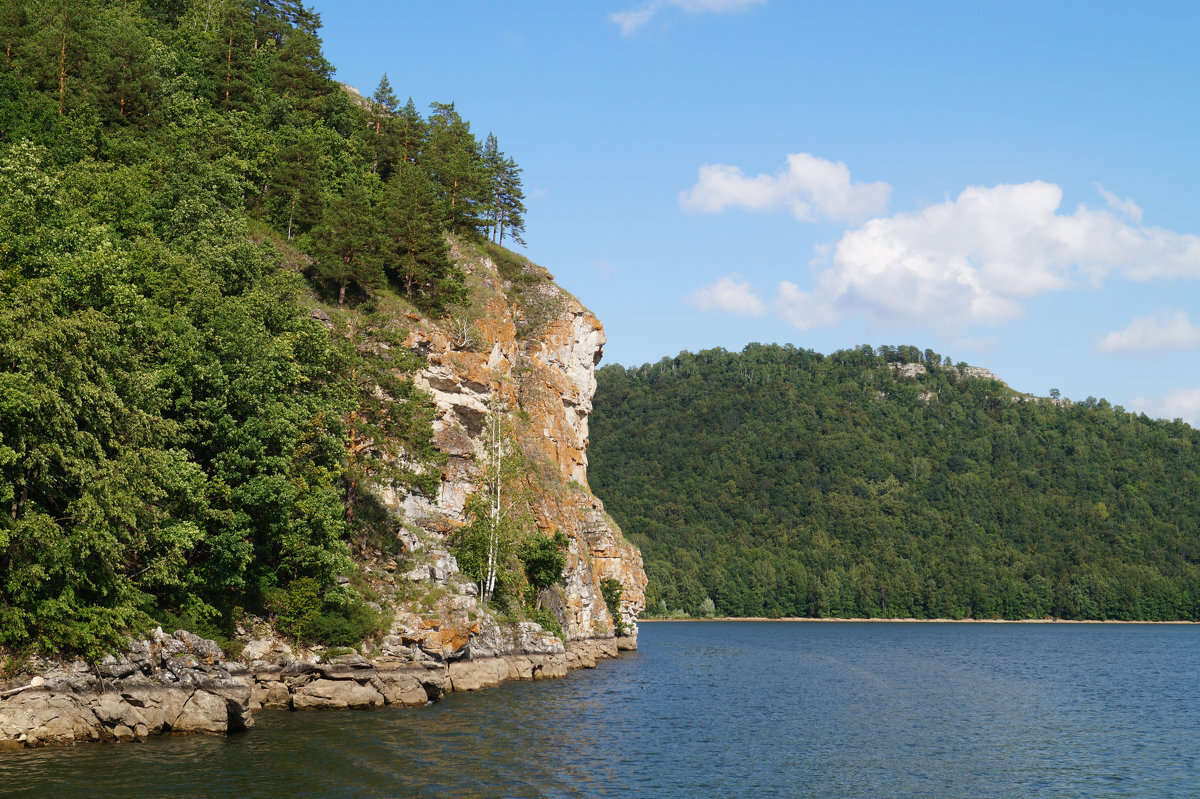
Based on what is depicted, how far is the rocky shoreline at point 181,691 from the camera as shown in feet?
99.0

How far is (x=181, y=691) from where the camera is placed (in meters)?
34.3

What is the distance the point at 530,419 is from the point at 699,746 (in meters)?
44.6

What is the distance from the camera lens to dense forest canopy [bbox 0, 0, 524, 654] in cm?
3100

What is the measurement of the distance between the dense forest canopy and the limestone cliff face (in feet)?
14.3

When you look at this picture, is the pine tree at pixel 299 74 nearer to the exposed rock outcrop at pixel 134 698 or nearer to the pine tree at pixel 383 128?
the pine tree at pixel 383 128

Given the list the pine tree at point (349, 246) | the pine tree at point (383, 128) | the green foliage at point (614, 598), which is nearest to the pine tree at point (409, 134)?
the pine tree at point (383, 128)

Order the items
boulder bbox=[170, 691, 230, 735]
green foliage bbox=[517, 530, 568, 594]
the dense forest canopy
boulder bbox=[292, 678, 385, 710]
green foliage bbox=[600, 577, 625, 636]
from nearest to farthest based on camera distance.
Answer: the dense forest canopy < boulder bbox=[170, 691, 230, 735] < boulder bbox=[292, 678, 385, 710] < green foliage bbox=[517, 530, 568, 594] < green foliage bbox=[600, 577, 625, 636]

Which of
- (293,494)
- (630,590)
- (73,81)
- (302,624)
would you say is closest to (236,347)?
(293,494)

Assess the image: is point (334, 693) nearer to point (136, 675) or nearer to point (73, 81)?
point (136, 675)

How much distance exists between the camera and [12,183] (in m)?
35.3

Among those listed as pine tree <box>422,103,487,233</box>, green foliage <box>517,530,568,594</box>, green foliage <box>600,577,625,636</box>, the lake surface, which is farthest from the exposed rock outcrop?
green foliage <box>600,577,625,636</box>

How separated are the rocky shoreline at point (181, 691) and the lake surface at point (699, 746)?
983mm

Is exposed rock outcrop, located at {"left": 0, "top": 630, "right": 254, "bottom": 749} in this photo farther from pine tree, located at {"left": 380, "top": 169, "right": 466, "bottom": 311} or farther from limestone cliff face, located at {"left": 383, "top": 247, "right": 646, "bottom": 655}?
pine tree, located at {"left": 380, "top": 169, "right": 466, "bottom": 311}

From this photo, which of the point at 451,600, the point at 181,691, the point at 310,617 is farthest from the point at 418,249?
the point at 181,691
